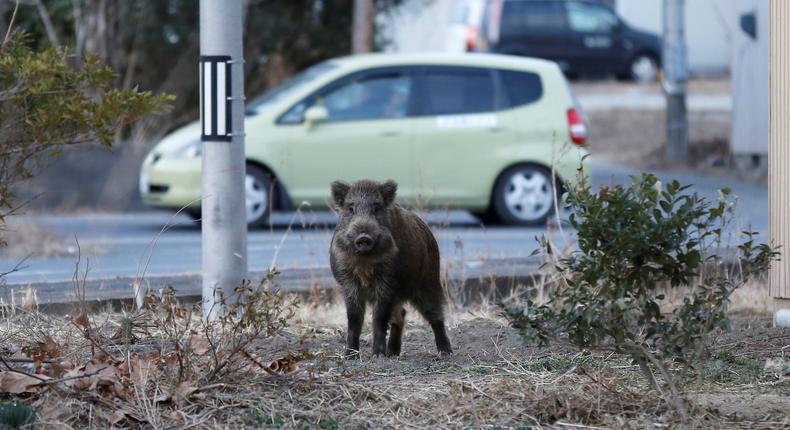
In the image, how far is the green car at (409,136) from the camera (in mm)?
14336

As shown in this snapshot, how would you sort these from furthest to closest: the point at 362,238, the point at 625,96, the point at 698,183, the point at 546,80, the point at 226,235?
the point at 625,96 → the point at 698,183 → the point at 546,80 → the point at 226,235 → the point at 362,238

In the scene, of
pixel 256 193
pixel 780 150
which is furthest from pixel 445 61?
pixel 780 150

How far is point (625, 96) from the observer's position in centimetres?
2995

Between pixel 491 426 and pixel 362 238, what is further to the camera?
pixel 362 238

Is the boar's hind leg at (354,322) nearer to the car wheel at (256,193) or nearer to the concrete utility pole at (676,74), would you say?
the car wheel at (256,193)

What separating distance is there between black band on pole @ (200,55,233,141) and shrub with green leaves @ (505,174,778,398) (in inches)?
117

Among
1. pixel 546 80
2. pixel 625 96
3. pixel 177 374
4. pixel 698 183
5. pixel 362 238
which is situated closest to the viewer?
pixel 177 374

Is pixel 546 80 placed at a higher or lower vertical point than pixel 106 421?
higher

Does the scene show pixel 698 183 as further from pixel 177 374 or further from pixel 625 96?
pixel 177 374

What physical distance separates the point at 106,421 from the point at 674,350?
221 cm

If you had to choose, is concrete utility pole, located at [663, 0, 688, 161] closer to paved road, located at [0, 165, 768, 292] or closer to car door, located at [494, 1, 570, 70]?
paved road, located at [0, 165, 768, 292]

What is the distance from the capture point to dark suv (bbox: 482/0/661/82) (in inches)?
1180

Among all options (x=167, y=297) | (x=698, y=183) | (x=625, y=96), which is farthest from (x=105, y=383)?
(x=625, y=96)

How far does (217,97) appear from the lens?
775 cm
